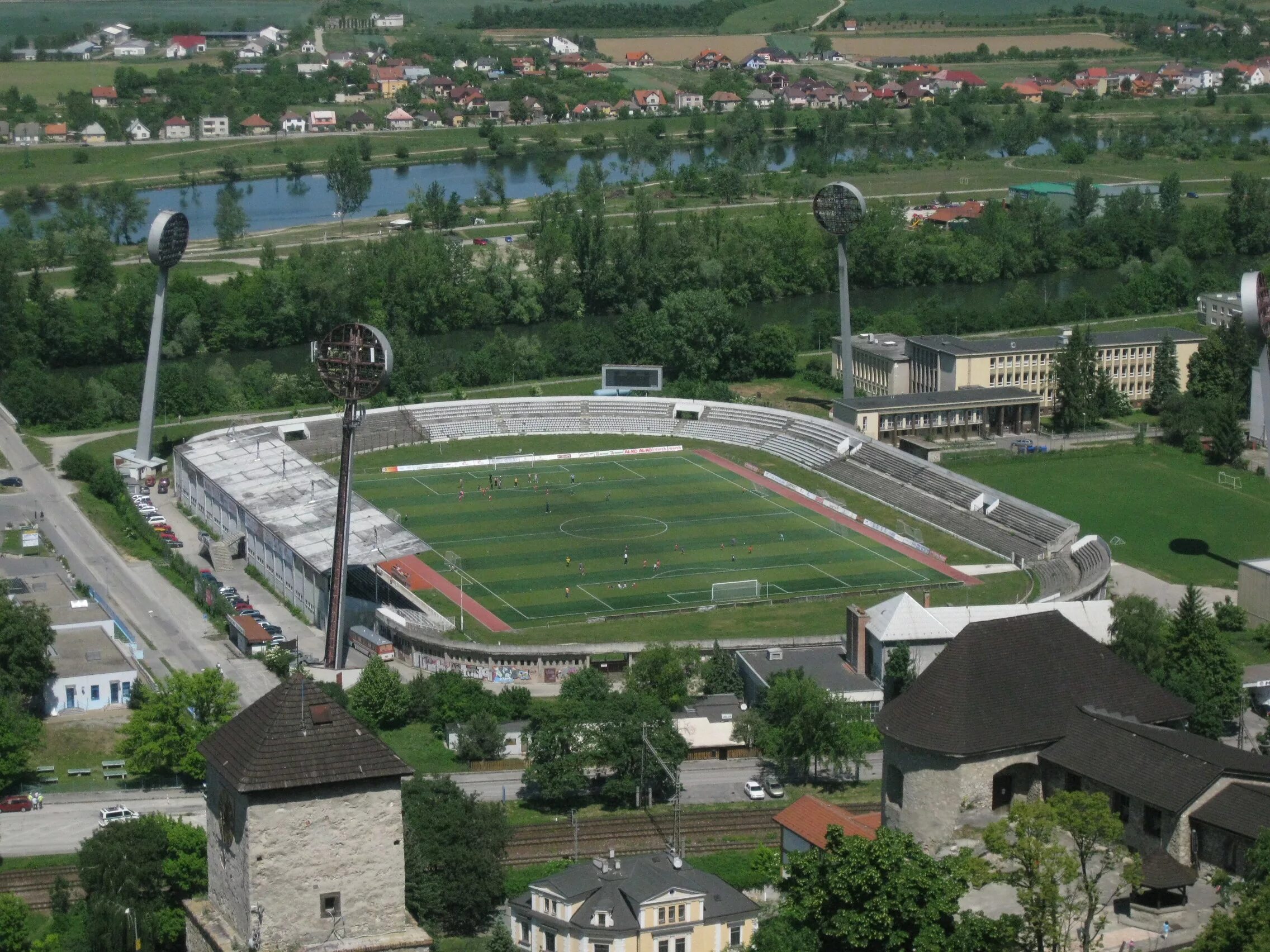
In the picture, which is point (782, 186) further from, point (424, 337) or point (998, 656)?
point (998, 656)

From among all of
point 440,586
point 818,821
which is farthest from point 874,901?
point 440,586

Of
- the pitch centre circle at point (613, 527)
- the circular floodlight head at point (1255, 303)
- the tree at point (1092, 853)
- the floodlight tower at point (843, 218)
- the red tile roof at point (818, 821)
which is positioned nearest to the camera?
the tree at point (1092, 853)

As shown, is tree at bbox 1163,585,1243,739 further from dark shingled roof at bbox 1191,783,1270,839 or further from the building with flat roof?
the building with flat roof

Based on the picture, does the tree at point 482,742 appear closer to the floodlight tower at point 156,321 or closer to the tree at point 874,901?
the tree at point 874,901

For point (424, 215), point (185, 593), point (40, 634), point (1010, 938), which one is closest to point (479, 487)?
point (185, 593)

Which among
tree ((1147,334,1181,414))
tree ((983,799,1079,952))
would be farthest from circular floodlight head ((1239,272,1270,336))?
tree ((983,799,1079,952))

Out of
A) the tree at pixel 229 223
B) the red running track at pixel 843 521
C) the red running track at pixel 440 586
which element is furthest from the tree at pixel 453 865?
the tree at pixel 229 223
